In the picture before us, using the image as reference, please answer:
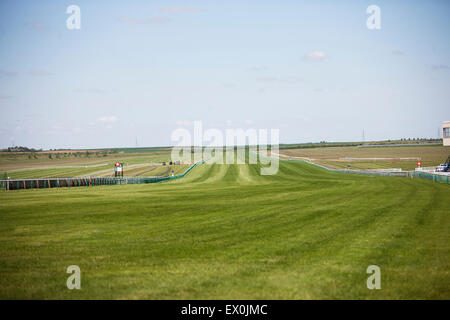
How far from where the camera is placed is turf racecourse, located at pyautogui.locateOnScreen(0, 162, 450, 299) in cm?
968

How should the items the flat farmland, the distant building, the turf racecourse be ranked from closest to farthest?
the turf racecourse < the distant building < the flat farmland

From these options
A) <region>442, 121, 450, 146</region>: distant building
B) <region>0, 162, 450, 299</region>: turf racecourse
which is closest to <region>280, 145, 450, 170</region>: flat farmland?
<region>442, 121, 450, 146</region>: distant building

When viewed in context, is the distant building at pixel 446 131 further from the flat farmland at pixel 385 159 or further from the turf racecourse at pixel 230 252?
the turf racecourse at pixel 230 252

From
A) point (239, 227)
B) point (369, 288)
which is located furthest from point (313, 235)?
point (369, 288)

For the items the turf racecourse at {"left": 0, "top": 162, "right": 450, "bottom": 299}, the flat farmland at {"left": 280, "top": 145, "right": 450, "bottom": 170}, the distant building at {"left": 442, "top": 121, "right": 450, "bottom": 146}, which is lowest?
the turf racecourse at {"left": 0, "top": 162, "right": 450, "bottom": 299}

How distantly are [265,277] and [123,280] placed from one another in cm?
359

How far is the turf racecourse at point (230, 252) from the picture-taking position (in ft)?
31.8

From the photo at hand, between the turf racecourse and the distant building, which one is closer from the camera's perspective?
the turf racecourse

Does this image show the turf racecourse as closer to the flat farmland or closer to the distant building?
the distant building

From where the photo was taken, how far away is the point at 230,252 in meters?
13.1

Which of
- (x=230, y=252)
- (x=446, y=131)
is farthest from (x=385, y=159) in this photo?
(x=230, y=252)

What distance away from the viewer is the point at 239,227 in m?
17.6

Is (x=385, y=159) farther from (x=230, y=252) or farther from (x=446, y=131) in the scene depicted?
(x=230, y=252)

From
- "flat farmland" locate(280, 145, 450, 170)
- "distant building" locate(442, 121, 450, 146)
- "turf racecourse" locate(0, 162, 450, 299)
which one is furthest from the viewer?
"flat farmland" locate(280, 145, 450, 170)
